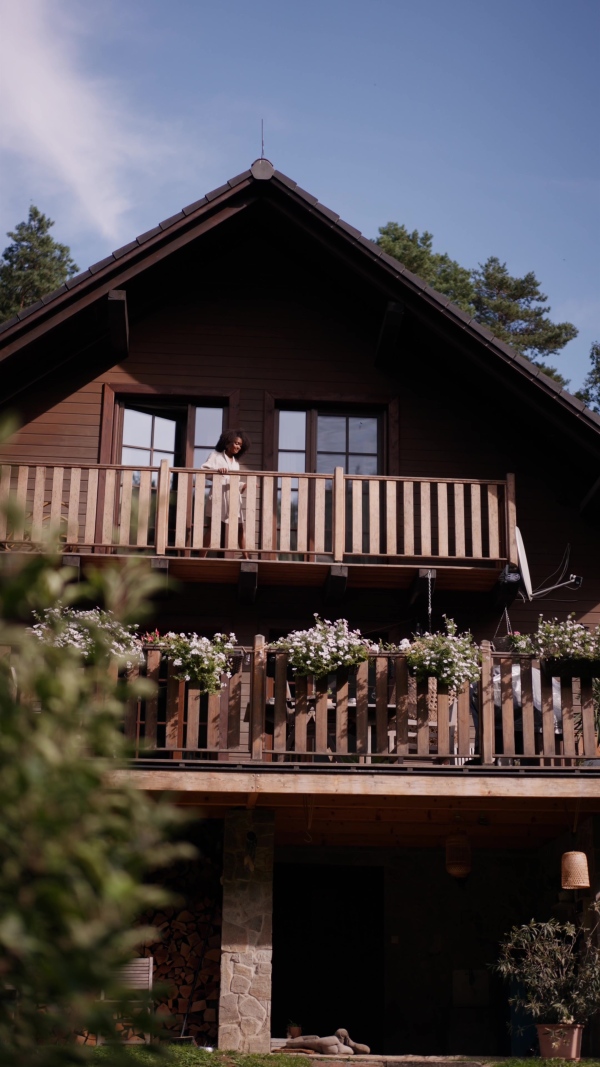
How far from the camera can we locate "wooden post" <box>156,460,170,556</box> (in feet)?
41.9

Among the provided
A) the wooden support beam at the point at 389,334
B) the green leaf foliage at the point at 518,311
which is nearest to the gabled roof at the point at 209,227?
the wooden support beam at the point at 389,334

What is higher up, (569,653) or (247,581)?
(247,581)

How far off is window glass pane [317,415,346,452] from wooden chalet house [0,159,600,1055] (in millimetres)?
25

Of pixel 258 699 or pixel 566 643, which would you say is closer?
pixel 258 699

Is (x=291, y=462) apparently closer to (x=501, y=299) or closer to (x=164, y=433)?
(x=164, y=433)

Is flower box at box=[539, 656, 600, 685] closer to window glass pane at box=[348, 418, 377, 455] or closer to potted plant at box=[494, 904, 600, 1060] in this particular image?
potted plant at box=[494, 904, 600, 1060]

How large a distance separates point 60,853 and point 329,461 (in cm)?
1114

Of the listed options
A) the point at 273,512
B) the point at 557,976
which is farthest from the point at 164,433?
the point at 557,976

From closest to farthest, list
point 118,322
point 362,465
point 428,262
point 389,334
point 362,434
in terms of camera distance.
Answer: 1. point 118,322
2. point 389,334
3. point 362,465
4. point 362,434
5. point 428,262

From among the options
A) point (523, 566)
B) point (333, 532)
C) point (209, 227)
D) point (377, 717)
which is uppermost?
point (209, 227)

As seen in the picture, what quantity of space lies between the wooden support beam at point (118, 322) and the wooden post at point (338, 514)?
2.77m

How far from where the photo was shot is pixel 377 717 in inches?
451

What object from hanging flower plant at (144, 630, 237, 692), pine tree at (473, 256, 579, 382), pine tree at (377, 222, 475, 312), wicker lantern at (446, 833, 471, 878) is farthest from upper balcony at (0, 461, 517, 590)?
pine tree at (473, 256, 579, 382)

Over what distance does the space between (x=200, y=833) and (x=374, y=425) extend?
15.3 feet
